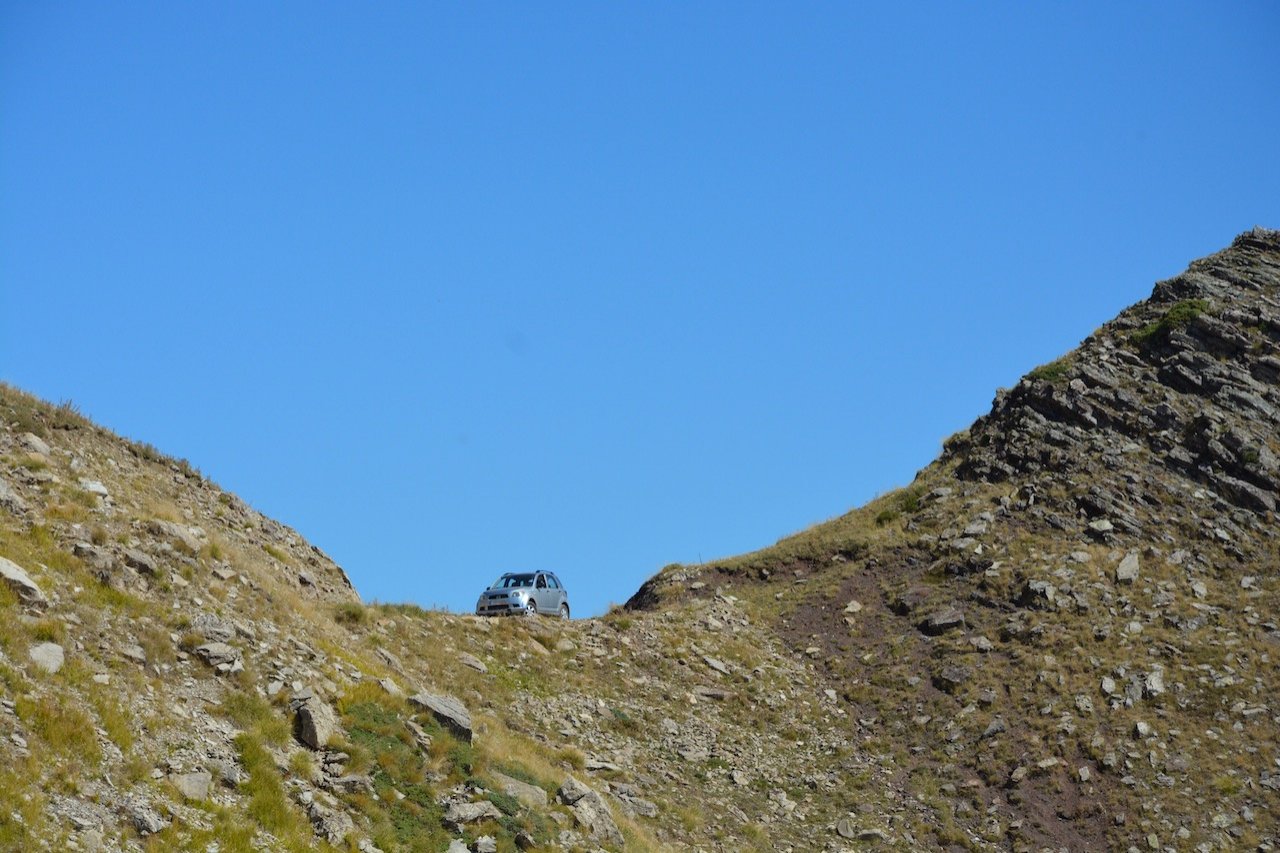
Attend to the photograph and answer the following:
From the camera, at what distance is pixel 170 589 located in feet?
75.0

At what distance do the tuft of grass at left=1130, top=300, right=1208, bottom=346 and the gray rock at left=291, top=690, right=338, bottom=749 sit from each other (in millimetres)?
41807

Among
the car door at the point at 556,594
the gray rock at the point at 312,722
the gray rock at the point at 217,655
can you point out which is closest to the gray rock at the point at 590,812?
the gray rock at the point at 312,722

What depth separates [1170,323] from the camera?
5316 cm

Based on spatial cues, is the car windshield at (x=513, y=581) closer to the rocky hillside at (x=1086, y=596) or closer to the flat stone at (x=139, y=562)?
the rocky hillside at (x=1086, y=596)

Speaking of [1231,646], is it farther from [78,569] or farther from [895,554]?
[78,569]

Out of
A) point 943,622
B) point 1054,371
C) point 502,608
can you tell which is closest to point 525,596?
point 502,608

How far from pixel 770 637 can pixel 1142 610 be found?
39.0 ft

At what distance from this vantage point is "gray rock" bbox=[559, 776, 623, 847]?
2482cm

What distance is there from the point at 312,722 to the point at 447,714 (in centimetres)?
377

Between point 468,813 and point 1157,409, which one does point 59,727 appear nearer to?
point 468,813

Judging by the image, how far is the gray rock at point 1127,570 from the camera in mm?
41844

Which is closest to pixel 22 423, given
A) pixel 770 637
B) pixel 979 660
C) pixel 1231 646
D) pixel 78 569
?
pixel 78 569

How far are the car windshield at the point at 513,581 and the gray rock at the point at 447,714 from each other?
17314mm


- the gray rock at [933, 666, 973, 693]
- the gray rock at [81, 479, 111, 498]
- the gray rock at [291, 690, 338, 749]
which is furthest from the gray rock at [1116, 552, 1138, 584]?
the gray rock at [81, 479, 111, 498]
